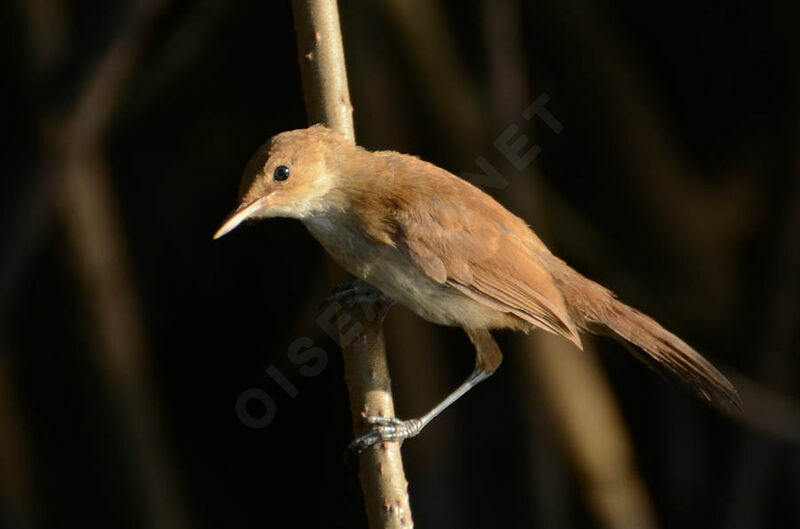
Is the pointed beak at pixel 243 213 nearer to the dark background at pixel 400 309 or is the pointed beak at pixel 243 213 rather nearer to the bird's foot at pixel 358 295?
the bird's foot at pixel 358 295

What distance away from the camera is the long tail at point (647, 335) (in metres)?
1.63

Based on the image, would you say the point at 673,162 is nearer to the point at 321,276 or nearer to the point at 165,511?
the point at 321,276

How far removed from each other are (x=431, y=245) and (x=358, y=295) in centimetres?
17

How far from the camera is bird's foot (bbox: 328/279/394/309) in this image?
1.63 m

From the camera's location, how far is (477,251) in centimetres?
165

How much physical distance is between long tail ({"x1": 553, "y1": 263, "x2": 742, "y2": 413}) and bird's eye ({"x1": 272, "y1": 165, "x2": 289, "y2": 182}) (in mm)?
606

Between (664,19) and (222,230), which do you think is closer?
(222,230)

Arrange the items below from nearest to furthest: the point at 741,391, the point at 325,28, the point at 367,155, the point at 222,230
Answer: the point at 222,230, the point at 325,28, the point at 367,155, the point at 741,391

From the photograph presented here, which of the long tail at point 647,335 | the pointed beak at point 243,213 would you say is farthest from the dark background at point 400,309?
the pointed beak at point 243,213

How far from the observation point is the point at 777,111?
2.41 metres

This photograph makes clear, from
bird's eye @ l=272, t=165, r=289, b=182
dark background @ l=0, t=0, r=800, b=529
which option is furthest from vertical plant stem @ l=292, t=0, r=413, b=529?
dark background @ l=0, t=0, r=800, b=529

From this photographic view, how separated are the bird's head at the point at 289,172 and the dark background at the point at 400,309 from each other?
0.95 meters

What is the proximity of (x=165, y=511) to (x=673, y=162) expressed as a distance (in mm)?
1675

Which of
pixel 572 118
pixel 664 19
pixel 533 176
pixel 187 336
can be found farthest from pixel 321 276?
pixel 664 19
